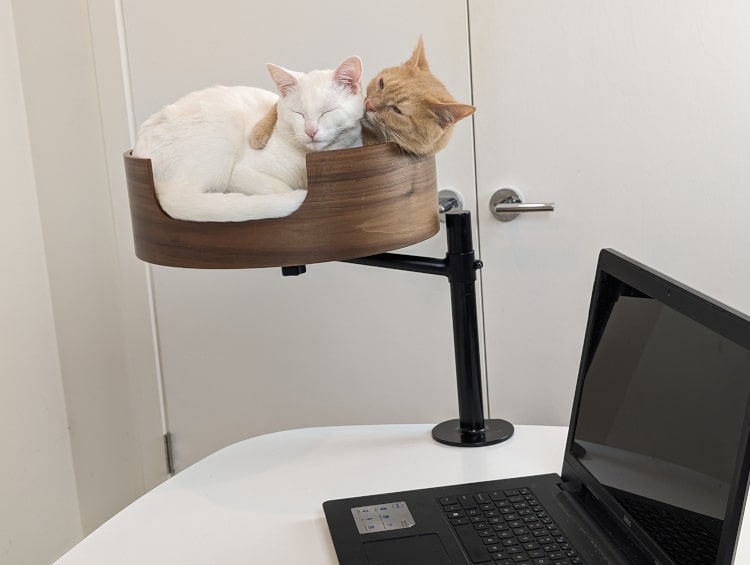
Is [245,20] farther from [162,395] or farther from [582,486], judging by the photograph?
[582,486]

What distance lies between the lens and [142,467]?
197 cm

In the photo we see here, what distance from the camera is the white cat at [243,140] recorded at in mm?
1025

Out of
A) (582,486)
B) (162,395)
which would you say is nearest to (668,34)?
(582,486)

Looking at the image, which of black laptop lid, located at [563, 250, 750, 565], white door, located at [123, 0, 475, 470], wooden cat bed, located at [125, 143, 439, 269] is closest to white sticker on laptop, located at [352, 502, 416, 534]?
black laptop lid, located at [563, 250, 750, 565]

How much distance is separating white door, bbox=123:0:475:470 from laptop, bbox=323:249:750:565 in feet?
2.24

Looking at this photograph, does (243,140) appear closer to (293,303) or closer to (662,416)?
(662,416)

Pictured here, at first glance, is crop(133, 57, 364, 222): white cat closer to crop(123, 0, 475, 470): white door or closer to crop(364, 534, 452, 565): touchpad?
crop(364, 534, 452, 565): touchpad

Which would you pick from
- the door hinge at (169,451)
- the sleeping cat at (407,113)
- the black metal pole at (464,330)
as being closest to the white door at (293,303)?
the door hinge at (169,451)

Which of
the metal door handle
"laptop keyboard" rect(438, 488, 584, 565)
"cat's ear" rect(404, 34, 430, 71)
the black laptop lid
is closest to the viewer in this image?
the black laptop lid

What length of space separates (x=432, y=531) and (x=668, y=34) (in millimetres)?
989

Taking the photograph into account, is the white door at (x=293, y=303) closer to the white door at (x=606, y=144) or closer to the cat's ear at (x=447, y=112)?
the white door at (x=606, y=144)

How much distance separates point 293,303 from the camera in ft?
5.95

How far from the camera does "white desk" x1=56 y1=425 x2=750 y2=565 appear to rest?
3.39ft

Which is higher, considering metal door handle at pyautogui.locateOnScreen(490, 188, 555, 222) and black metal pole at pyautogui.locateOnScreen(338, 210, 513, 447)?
metal door handle at pyautogui.locateOnScreen(490, 188, 555, 222)
